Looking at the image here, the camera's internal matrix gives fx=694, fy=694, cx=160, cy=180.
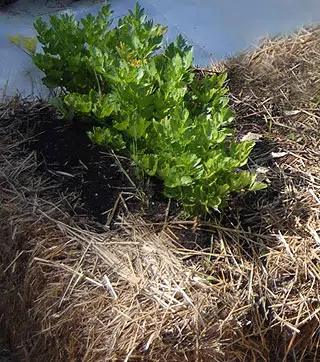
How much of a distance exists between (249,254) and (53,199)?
18.6 inches

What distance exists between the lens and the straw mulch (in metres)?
1.40

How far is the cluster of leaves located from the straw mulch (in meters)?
0.12

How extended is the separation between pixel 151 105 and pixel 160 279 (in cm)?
42

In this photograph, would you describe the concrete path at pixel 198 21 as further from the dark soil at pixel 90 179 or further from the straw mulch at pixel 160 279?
the straw mulch at pixel 160 279

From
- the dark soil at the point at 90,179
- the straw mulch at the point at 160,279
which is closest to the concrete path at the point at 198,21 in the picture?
the dark soil at the point at 90,179

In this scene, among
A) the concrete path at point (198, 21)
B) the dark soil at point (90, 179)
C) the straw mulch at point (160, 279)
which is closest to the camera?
the straw mulch at point (160, 279)

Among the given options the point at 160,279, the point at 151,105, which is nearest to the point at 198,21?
the point at 151,105

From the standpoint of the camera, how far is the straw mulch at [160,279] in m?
1.40

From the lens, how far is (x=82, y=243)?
1.51 metres

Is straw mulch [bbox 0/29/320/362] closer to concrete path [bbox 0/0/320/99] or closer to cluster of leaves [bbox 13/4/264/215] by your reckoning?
cluster of leaves [bbox 13/4/264/215]

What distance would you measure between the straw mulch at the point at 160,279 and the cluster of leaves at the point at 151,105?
119 millimetres

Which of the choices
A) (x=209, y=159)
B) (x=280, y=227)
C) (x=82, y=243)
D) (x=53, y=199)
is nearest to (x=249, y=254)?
(x=280, y=227)

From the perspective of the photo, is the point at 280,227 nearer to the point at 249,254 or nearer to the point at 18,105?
the point at 249,254

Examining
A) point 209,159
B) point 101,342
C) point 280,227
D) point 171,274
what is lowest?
point 101,342
